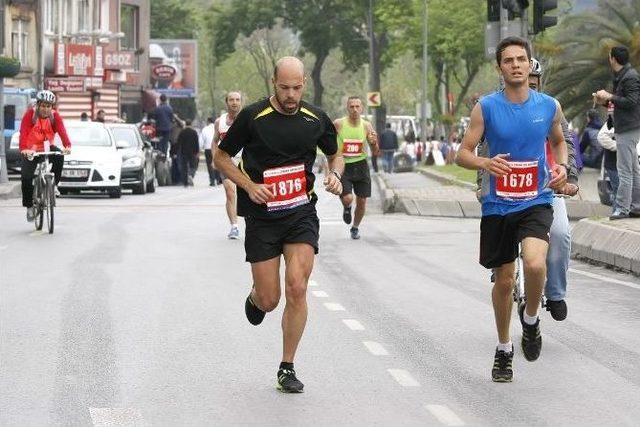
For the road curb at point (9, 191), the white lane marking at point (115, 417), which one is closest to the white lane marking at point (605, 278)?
the white lane marking at point (115, 417)

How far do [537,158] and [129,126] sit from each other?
28.1 metres

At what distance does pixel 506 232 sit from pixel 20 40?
169 feet

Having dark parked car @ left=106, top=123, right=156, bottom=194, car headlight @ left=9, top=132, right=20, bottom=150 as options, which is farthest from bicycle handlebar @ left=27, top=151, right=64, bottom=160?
car headlight @ left=9, top=132, right=20, bottom=150

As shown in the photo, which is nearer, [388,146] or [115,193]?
[115,193]

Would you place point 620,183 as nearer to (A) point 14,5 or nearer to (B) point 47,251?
(B) point 47,251

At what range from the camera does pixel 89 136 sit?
3469 cm

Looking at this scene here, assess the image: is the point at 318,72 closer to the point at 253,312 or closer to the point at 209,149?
the point at 209,149

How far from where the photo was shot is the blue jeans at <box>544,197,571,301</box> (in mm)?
11312

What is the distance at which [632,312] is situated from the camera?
13656mm

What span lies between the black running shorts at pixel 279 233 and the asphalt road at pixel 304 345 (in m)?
0.70

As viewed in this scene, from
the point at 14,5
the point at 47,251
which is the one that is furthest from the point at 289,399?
the point at 14,5

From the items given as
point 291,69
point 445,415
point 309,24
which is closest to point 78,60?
point 309,24

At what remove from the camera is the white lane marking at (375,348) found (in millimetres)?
11031

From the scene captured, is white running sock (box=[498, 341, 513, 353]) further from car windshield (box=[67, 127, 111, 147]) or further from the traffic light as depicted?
car windshield (box=[67, 127, 111, 147])
